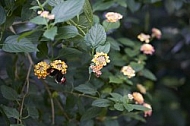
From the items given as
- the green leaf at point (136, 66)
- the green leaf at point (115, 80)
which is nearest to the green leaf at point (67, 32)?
the green leaf at point (115, 80)

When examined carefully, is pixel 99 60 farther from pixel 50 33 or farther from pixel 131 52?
pixel 131 52

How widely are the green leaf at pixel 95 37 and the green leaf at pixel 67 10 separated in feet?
0.23

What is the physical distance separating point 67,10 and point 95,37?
0.29 feet

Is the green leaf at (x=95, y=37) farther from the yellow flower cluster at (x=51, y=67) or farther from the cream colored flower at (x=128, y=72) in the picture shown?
the cream colored flower at (x=128, y=72)

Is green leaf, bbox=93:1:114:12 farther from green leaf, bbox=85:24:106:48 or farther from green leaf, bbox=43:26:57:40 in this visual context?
green leaf, bbox=43:26:57:40

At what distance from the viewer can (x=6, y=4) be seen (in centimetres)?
67

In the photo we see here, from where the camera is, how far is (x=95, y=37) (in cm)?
64

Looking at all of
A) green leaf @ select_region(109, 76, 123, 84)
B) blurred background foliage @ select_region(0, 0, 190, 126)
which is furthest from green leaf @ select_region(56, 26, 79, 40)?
blurred background foliage @ select_region(0, 0, 190, 126)

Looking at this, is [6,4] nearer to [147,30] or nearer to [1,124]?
[1,124]

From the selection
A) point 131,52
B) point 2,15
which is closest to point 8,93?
point 2,15

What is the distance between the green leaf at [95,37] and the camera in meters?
0.64

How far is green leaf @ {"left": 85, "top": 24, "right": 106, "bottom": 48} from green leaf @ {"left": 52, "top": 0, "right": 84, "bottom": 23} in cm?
7

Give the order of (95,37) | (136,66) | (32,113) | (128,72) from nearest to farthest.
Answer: (95,37), (32,113), (128,72), (136,66)

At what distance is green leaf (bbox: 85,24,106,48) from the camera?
0.64m
